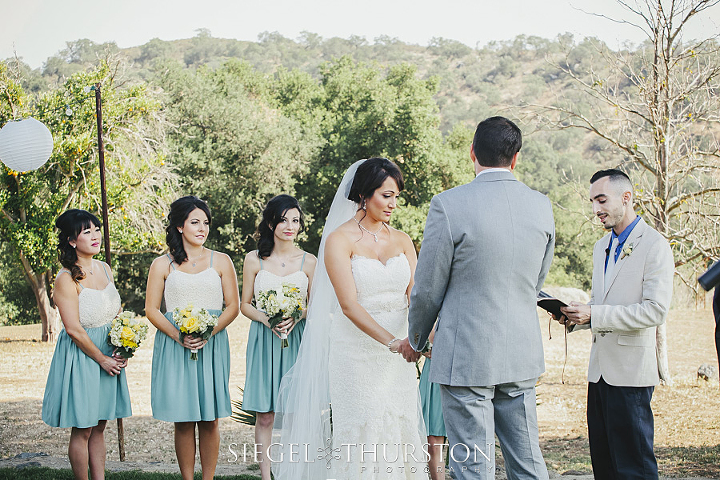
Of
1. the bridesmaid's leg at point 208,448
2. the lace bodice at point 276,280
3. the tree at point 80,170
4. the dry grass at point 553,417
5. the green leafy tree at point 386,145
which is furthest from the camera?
the green leafy tree at point 386,145

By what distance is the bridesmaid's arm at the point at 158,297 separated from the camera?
441 cm

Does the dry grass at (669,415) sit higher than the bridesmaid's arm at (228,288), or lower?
lower

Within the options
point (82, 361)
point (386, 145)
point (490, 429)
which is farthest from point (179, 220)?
point (386, 145)

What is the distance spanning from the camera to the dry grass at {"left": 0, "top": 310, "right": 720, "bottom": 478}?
7031 mm

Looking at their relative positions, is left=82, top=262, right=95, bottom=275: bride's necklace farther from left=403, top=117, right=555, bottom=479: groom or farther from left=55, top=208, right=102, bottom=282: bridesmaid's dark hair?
left=403, top=117, right=555, bottom=479: groom

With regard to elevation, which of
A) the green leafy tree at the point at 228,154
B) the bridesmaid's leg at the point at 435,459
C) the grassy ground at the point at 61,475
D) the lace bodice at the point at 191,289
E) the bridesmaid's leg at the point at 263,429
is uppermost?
the green leafy tree at the point at 228,154

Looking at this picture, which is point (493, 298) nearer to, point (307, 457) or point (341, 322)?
point (341, 322)

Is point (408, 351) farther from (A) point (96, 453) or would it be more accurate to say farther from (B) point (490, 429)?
(A) point (96, 453)

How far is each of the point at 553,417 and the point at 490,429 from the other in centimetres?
742

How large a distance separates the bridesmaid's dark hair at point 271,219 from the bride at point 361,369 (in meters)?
1.12

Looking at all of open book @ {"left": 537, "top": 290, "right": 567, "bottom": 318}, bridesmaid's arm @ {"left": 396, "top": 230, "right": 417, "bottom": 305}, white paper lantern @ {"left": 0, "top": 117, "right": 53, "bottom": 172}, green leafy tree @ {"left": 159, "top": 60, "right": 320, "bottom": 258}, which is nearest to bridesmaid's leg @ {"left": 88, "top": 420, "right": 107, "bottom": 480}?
bridesmaid's arm @ {"left": 396, "top": 230, "right": 417, "bottom": 305}

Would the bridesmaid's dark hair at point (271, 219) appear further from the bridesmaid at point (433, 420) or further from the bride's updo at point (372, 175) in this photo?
the bridesmaid at point (433, 420)

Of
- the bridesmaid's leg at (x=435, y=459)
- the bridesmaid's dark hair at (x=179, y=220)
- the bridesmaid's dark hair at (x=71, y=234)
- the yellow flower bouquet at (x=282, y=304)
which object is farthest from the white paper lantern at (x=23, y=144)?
the bridesmaid's leg at (x=435, y=459)

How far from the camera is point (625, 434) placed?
358 centimetres
